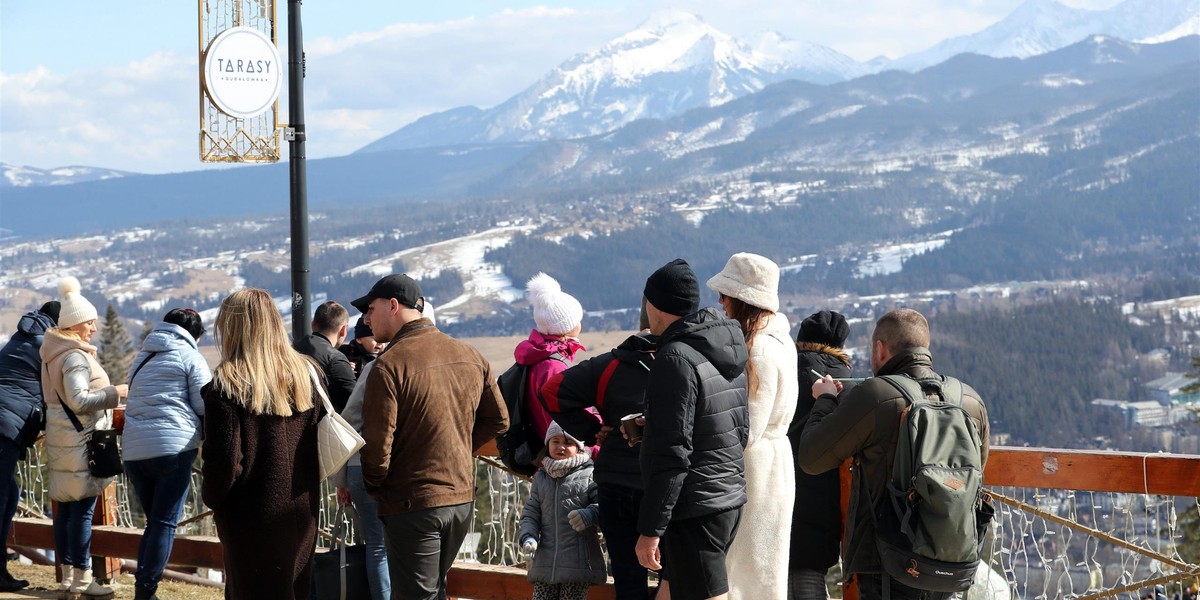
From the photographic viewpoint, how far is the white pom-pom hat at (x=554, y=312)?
4.48 m

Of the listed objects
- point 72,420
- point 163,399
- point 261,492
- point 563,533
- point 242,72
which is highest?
point 242,72

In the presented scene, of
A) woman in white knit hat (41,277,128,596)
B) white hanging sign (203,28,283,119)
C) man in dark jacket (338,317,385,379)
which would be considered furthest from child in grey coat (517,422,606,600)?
white hanging sign (203,28,283,119)

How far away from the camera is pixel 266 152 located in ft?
25.0

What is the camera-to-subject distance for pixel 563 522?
450 cm

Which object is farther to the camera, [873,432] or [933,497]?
[873,432]

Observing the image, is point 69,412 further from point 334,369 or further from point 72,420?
point 334,369

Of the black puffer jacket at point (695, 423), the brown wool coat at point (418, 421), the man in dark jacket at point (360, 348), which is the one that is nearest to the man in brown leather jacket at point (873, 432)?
the black puffer jacket at point (695, 423)

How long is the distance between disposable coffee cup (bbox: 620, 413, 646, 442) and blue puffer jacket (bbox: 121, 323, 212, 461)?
2011 millimetres

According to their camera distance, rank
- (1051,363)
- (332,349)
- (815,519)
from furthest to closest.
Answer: (1051,363)
(332,349)
(815,519)

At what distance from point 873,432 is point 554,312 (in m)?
1.28

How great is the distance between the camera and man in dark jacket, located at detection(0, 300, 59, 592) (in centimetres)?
588

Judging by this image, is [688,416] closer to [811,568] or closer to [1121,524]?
[811,568]

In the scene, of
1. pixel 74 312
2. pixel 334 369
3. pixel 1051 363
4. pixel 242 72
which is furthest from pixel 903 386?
pixel 1051 363

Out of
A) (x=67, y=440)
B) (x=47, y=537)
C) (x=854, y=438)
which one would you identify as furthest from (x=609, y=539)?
(x=47, y=537)
